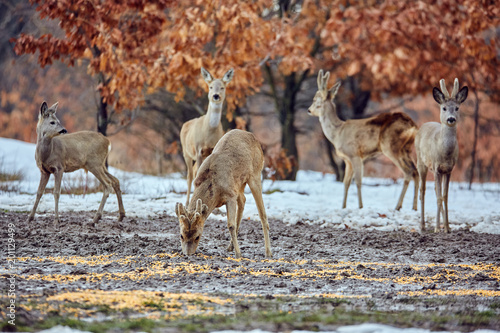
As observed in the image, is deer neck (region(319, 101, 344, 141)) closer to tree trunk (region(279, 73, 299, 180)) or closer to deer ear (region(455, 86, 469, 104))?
tree trunk (region(279, 73, 299, 180))

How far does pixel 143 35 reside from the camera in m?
14.1

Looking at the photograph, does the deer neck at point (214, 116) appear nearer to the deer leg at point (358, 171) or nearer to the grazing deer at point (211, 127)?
the grazing deer at point (211, 127)

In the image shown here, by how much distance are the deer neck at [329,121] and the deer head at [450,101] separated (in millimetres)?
4415

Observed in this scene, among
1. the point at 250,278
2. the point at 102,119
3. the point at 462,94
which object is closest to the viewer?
the point at 250,278

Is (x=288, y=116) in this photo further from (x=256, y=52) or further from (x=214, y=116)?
(x=214, y=116)

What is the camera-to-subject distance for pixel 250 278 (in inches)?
242

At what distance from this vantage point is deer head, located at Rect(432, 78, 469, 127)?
32.1 feet

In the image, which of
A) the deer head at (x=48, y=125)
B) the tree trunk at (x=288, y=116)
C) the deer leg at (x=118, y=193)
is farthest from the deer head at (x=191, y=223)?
the tree trunk at (x=288, y=116)

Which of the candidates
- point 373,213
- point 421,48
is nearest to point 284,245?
point 373,213

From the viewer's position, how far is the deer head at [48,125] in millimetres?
9383

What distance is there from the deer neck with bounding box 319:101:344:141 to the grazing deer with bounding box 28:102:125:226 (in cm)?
559

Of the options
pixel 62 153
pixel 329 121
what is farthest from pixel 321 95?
pixel 62 153

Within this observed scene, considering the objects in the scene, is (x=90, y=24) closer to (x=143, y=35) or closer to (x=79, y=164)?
(x=143, y=35)

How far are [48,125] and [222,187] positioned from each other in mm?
3550
